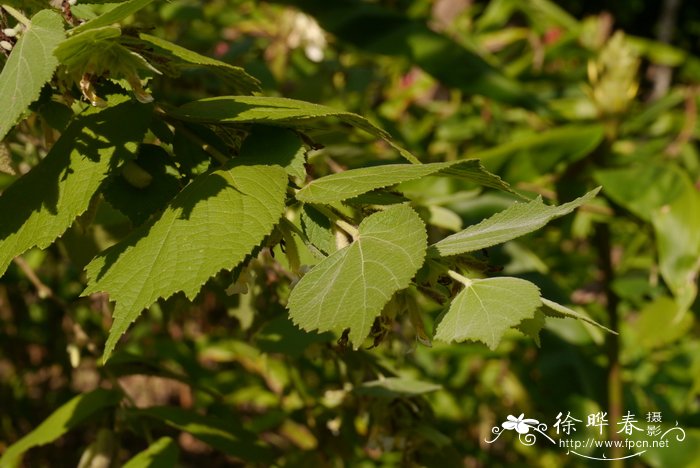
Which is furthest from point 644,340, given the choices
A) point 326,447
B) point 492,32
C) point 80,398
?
point 80,398

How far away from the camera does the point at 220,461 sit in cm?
264

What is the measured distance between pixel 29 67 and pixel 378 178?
261 mm

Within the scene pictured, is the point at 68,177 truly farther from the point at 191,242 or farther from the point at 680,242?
the point at 680,242

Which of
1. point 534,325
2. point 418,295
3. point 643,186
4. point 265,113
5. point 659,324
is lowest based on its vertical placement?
point 659,324

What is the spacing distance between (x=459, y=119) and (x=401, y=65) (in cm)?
29

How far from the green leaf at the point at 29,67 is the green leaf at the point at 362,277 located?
225mm

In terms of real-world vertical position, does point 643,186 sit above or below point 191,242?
below

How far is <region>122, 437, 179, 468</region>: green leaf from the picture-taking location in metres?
0.87

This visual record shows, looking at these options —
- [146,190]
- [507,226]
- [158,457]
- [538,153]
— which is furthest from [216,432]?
[538,153]

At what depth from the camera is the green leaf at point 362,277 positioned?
0.52 m

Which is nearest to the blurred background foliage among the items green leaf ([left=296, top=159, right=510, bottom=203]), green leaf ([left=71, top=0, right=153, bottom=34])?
green leaf ([left=296, top=159, right=510, bottom=203])

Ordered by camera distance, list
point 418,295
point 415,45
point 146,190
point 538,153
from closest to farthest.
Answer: point 146,190 < point 418,295 < point 538,153 < point 415,45

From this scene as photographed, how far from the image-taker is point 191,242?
546mm

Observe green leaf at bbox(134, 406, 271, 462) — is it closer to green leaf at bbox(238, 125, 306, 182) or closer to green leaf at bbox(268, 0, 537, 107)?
green leaf at bbox(238, 125, 306, 182)
